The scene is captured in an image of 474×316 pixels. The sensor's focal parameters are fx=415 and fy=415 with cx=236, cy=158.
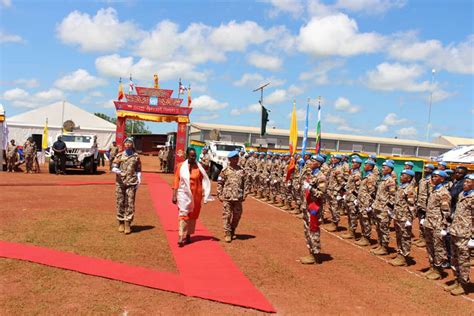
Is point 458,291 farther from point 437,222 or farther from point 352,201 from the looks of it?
point 352,201

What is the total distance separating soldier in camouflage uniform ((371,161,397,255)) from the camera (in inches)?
305

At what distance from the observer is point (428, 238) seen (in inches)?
273

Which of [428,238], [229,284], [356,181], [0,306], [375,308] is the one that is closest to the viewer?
[0,306]

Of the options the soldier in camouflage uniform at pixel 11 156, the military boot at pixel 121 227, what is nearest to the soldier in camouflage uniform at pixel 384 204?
the military boot at pixel 121 227

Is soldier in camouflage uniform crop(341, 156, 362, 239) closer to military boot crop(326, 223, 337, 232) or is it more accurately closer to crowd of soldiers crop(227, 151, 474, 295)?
crowd of soldiers crop(227, 151, 474, 295)

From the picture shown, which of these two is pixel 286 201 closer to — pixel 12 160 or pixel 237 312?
pixel 237 312

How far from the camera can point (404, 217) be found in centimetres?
729

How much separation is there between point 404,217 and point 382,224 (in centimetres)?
65

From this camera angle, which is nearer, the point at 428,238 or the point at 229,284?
the point at 229,284

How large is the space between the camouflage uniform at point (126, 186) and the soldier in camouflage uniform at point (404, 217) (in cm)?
500

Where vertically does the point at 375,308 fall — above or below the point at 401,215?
below

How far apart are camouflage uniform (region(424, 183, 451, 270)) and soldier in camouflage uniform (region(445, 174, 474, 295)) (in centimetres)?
33

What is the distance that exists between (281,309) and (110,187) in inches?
492

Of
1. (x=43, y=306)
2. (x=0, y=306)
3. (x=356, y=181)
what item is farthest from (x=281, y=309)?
(x=356, y=181)
